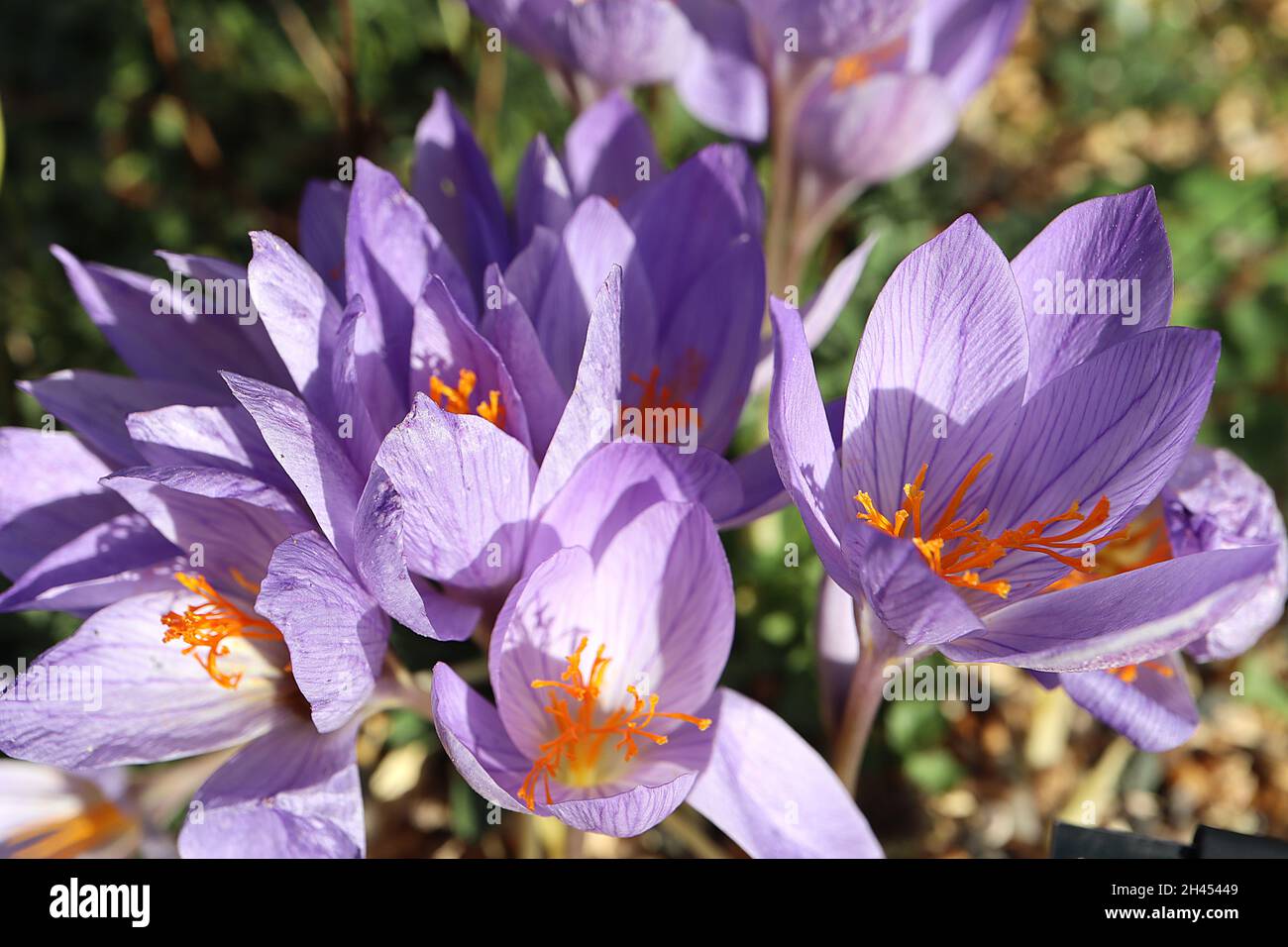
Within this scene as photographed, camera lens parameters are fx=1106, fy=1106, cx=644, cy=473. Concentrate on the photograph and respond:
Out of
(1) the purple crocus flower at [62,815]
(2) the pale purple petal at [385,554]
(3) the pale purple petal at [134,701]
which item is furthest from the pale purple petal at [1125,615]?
(1) the purple crocus flower at [62,815]

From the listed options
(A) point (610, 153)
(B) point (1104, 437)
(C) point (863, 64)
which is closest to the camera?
(B) point (1104, 437)

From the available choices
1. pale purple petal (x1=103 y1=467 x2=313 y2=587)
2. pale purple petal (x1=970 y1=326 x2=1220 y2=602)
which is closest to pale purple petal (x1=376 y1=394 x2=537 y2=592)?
pale purple petal (x1=103 y1=467 x2=313 y2=587)

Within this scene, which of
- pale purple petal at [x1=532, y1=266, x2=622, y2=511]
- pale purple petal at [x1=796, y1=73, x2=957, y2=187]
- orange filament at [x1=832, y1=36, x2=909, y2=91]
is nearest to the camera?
pale purple petal at [x1=532, y1=266, x2=622, y2=511]

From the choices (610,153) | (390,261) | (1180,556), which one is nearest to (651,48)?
(610,153)

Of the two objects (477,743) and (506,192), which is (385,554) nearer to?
(477,743)

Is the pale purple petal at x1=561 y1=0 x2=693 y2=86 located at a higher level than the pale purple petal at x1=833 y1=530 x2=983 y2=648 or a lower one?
higher

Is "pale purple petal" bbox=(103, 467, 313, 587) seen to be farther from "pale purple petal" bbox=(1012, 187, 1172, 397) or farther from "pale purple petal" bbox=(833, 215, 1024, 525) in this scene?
"pale purple petal" bbox=(1012, 187, 1172, 397)
